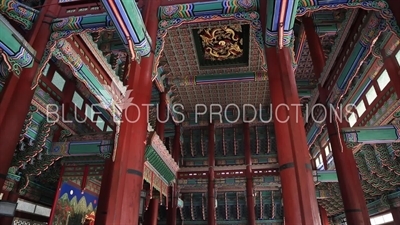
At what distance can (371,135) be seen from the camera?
622 centimetres

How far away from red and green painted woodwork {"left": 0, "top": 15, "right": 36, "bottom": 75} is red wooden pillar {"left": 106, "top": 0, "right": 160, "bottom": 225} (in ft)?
6.85

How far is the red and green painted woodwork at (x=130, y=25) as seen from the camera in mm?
3672

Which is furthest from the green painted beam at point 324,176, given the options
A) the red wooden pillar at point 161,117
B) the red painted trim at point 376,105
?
the red wooden pillar at point 161,117

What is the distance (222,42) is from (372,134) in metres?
4.86

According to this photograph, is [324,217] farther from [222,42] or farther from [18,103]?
[18,103]

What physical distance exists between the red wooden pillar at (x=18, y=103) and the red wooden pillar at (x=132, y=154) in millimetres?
2047

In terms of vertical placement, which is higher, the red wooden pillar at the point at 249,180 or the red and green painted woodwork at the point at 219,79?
the red and green painted woodwork at the point at 219,79

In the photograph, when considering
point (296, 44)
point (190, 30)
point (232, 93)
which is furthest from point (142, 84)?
point (232, 93)

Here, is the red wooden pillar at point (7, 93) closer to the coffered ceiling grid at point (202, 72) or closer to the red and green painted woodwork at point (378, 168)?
the coffered ceiling grid at point (202, 72)

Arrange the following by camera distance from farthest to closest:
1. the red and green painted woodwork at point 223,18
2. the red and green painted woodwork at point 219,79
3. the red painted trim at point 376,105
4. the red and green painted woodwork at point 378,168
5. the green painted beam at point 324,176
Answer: the red and green painted woodwork at point 219,79
the green painted beam at point 324,176
the red and green painted woodwork at point 378,168
the red painted trim at point 376,105
the red and green painted woodwork at point 223,18

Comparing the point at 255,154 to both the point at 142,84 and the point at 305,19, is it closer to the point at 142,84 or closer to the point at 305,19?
the point at 305,19

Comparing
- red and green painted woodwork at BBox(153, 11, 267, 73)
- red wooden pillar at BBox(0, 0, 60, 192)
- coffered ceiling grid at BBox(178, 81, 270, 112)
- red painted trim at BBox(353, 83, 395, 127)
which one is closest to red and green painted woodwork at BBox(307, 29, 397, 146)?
red painted trim at BBox(353, 83, 395, 127)

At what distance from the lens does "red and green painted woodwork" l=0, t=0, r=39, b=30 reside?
206 inches

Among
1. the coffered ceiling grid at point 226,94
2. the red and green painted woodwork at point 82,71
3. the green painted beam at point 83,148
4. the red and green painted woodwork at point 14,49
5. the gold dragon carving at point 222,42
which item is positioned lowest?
the green painted beam at point 83,148
